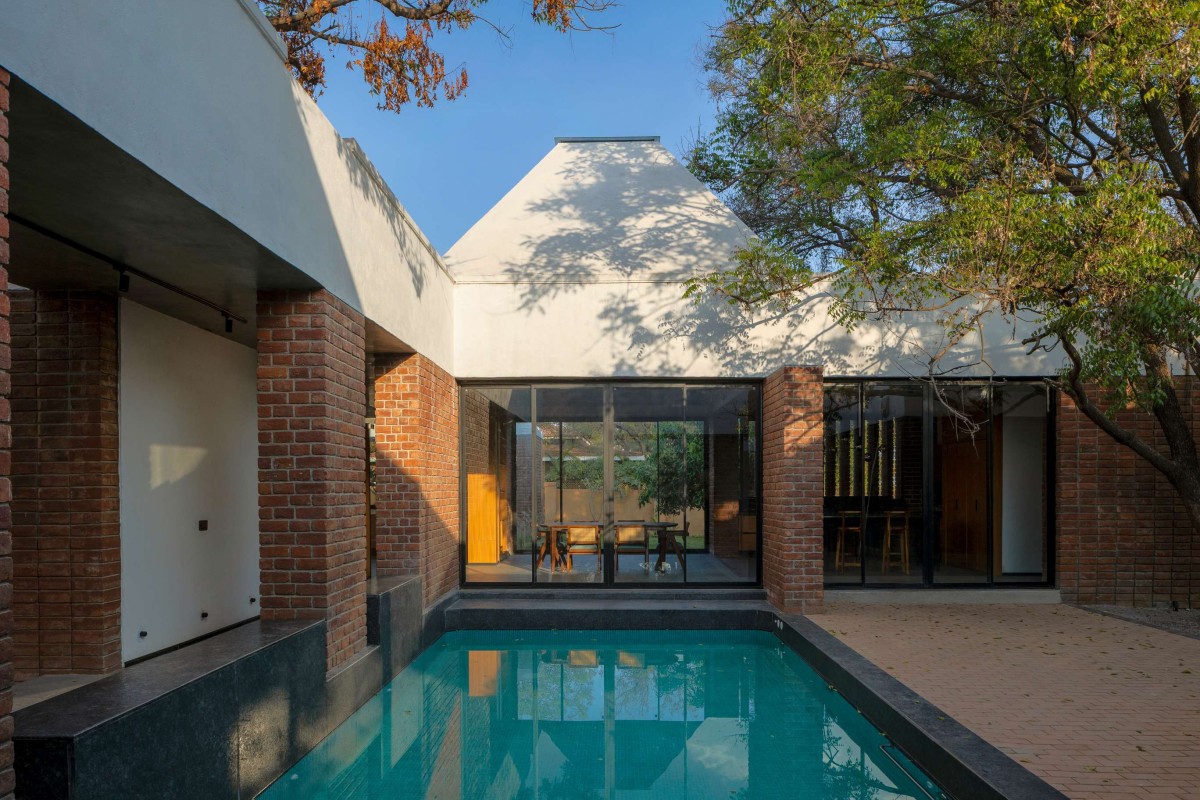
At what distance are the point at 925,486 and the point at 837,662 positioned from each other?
363cm

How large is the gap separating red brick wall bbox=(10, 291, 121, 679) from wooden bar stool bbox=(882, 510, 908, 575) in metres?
7.38

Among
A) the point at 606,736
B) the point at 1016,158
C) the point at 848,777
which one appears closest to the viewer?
the point at 848,777

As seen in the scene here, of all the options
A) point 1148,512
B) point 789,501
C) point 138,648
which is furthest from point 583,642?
point 1148,512

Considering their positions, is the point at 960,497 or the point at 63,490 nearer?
the point at 63,490

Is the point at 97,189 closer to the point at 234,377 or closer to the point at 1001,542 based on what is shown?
the point at 234,377

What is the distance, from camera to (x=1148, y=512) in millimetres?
8625

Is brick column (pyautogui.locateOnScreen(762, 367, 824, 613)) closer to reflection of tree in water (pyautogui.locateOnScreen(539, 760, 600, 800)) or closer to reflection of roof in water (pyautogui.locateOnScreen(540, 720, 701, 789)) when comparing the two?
reflection of roof in water (pyautogui.locateOnScreen(540, 720, 701, 789))

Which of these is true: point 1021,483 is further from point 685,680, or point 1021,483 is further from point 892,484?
point 685,680

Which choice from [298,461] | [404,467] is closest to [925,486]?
[404,467]

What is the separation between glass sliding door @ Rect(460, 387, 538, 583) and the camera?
919cm

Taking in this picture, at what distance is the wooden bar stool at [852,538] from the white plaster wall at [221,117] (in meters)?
5.60

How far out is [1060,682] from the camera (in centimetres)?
554

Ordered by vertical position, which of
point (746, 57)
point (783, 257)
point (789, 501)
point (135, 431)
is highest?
point (746, 57)

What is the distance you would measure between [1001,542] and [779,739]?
5.46 meters
